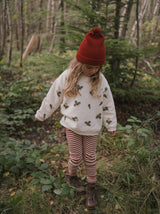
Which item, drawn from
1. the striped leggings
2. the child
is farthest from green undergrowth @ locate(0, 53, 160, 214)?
the striped leggings

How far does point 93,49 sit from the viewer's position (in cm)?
150

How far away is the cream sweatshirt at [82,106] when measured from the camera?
5.42 ft

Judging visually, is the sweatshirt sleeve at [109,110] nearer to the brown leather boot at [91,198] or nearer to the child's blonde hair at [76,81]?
the child's blonde hair at [76,81]

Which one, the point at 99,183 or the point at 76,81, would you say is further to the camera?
the point at 99,183

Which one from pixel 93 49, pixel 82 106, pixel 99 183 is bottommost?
pixel 99 183

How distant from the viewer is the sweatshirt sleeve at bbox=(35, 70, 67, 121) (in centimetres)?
173

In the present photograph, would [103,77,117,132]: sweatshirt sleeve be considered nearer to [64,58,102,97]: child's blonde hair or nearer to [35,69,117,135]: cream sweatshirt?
[35,69,117,135]: cream sweatshirt

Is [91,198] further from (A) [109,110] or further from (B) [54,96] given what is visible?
(B) [54,96]

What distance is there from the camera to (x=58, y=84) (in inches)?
68.2

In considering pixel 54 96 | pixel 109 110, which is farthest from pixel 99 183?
pixel 54 96

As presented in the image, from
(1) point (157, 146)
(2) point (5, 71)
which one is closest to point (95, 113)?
(1) point (157, 146)

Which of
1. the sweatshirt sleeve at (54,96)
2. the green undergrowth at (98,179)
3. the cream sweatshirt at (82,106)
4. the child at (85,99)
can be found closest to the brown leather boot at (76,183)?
the green undergrowth at (98,179)

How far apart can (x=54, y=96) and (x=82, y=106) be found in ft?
1.22

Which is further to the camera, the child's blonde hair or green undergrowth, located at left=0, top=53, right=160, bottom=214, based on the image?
green undergrowth, located at left=0, top=53, right=160, bottom=214
